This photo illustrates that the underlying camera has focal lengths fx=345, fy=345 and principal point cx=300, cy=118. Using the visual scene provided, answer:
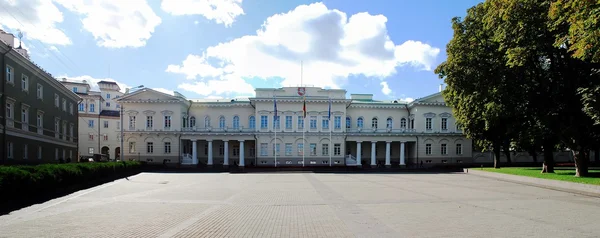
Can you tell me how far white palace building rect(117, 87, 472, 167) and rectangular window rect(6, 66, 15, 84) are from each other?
2253cm

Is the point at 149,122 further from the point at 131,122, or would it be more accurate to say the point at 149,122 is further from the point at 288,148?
the point at 288,148

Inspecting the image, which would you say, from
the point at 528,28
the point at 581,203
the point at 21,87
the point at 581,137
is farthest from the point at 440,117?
the point at 21,87

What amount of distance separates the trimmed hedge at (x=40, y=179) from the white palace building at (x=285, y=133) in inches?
999

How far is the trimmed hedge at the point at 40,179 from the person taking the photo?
42.9ft

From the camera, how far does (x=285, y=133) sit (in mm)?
49844

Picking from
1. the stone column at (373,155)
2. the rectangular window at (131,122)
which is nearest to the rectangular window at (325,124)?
the stone column at (373,155)

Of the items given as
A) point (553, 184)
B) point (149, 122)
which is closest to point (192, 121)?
point (149, 122)

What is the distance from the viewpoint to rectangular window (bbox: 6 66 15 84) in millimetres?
26281

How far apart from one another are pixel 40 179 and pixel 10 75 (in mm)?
16809

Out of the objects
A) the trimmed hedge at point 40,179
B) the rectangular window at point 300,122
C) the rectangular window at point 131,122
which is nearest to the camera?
the trimmed hedge at point 40,179

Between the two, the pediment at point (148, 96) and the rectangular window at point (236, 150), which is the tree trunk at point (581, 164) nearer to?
the rectangular window at point (236, 150)

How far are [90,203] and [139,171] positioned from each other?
25.9 meters

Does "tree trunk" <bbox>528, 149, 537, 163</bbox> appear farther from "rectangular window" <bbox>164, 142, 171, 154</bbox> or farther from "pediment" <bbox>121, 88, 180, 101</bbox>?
"rectangular window" <bbox>164, 142, 171, 154</bbox>

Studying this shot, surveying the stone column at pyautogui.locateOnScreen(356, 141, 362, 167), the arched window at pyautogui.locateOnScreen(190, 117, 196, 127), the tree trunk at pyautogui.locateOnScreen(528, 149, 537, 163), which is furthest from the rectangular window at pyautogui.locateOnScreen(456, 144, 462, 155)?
the arched window at pyautogui.locateOnScreen(190, 117, 196, 127)
